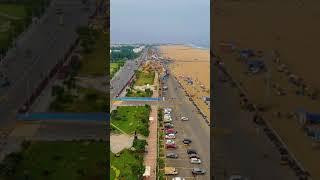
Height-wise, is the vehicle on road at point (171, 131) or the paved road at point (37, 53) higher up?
the paved road at point (37, 53)

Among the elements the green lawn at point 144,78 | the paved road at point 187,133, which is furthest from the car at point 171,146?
the green lawn at point 144,78

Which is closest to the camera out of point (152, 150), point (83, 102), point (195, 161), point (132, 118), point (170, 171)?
point (170, 171)

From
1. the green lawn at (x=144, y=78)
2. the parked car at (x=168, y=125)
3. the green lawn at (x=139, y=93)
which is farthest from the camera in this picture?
the green lawn at (x=144, y=78)

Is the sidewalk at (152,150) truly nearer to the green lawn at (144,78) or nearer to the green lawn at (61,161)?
the green lawn at (61,161)
